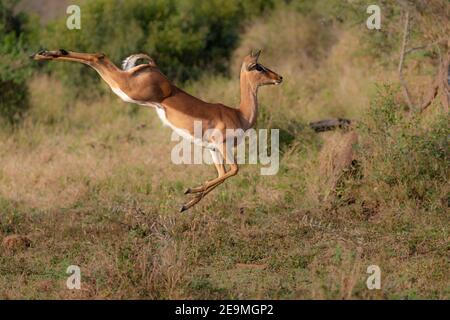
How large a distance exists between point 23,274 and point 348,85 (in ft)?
20.7

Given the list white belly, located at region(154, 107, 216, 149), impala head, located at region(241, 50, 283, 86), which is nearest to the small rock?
white belly, located at region(154, 107, 216, 149)

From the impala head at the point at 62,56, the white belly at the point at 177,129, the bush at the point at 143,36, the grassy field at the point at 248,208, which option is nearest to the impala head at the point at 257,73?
the white belly at the point at 177,129

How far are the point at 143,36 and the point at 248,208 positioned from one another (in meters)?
5.49

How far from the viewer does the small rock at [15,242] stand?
669 cm

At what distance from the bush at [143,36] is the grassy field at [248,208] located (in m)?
1.59

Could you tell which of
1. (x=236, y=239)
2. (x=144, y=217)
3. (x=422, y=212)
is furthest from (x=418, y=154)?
(x=144, y=217)

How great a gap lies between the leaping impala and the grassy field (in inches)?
29.5

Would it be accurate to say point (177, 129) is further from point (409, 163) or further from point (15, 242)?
point (409, 163)

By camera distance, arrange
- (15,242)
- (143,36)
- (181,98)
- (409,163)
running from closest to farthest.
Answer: (181,98)
(15,242)
(409,163)
(143,36)

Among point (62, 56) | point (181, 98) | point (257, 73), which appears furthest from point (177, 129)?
point (62, 56)

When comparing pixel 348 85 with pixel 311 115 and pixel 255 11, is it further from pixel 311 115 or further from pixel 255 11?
pixel 255 11

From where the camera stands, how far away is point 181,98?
6.27 metres

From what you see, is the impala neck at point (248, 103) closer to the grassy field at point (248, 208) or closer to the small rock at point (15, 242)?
the grassy field at point (248, 208)

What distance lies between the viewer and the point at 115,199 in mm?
8055
